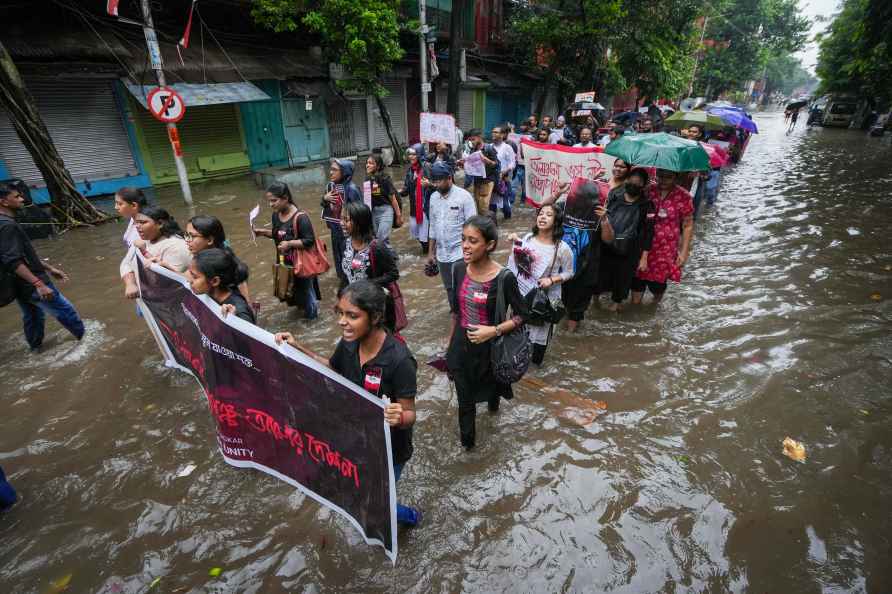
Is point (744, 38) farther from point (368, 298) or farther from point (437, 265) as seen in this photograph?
point (368, 298)

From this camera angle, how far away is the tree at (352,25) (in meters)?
11.1

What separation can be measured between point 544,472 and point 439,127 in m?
7.48

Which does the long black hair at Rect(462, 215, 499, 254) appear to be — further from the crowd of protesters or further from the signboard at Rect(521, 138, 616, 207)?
the signboard at Rect(521, 138, 616, 207)

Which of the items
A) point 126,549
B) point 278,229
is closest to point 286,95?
point 278,229

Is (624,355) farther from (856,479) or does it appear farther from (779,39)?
(779,39)

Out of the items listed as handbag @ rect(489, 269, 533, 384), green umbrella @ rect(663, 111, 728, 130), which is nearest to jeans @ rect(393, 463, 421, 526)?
handbag @ rect(489, 269, 533, 384)

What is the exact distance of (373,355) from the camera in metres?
2.14

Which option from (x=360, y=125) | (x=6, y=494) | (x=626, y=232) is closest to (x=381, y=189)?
(x=626, y=232)

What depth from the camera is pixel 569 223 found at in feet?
13.4

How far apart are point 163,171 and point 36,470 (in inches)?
415

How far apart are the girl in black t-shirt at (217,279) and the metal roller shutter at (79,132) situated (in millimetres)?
10158

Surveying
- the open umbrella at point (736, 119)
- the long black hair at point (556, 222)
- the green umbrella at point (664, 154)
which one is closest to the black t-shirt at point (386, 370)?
the long black hair at point (556, 222)

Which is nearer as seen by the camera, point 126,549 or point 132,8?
point 126,549

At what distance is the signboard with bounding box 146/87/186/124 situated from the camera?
819 cm
